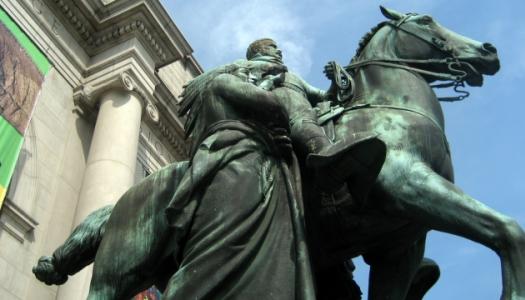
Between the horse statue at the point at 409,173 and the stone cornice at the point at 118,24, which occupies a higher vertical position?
the horse statue at the point at 409,173

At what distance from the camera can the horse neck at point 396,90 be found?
4457 mm

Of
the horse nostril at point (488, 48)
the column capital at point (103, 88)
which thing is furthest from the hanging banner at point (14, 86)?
the horse nostril at point (488, 48)

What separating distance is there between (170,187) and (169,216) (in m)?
0.45

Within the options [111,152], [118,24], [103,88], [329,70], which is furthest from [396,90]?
[118,24]

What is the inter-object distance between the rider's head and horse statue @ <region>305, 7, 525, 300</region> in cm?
40

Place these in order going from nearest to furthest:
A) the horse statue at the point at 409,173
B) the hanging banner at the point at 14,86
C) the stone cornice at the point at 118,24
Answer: the horse statue at the point at 409,173, the hanging banner at the point at 14,86, the stone cornice at the point at 118,24

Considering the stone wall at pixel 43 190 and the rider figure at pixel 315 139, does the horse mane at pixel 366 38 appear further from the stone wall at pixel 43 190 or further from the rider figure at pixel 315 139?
the stone wall at pixel 43 190

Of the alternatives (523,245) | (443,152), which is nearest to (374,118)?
(443,152)

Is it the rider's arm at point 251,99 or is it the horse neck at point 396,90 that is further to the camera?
the horse neck at point 396,90

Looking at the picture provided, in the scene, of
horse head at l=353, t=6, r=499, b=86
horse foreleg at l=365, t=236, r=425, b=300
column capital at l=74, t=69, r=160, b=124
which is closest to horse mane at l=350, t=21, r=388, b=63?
horse head at l=353, t=6, r=499, b=86

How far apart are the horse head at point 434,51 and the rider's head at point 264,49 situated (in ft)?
2.26

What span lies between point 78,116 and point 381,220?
45.9 feet

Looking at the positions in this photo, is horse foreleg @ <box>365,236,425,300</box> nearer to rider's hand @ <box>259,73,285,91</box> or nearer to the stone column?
rider's hand @ <box>259,73,285,91</box>

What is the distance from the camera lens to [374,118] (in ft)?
14.0
